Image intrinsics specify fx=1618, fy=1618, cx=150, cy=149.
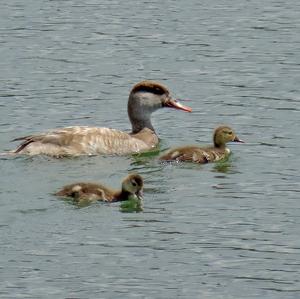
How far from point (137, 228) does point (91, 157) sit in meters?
3.78

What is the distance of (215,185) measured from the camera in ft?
57.3

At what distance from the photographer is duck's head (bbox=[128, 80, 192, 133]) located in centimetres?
2030

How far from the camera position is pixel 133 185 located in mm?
16484

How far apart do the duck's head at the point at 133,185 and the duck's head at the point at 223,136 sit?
8.66 feet

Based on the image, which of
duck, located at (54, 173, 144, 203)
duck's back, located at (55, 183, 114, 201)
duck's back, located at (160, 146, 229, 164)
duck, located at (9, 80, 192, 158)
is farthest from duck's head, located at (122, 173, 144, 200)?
duck, located at (9, 80, 192, 158)

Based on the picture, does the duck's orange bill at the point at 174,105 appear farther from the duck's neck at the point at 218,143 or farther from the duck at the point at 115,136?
the duck's neck at the point at 218,143

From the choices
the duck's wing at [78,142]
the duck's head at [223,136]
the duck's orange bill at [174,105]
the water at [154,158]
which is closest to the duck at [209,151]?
the duck's head at [223,136]

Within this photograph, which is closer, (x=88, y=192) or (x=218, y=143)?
(x=88, y=192)

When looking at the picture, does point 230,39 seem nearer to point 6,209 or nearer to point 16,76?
point 16,76

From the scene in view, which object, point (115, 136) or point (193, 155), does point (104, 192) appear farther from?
point (115, 136)

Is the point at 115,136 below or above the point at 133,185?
below

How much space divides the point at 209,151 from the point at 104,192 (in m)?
2.56

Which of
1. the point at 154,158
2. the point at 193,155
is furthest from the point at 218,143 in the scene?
the point at 154,158

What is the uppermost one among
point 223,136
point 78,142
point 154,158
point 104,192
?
point 104,192
